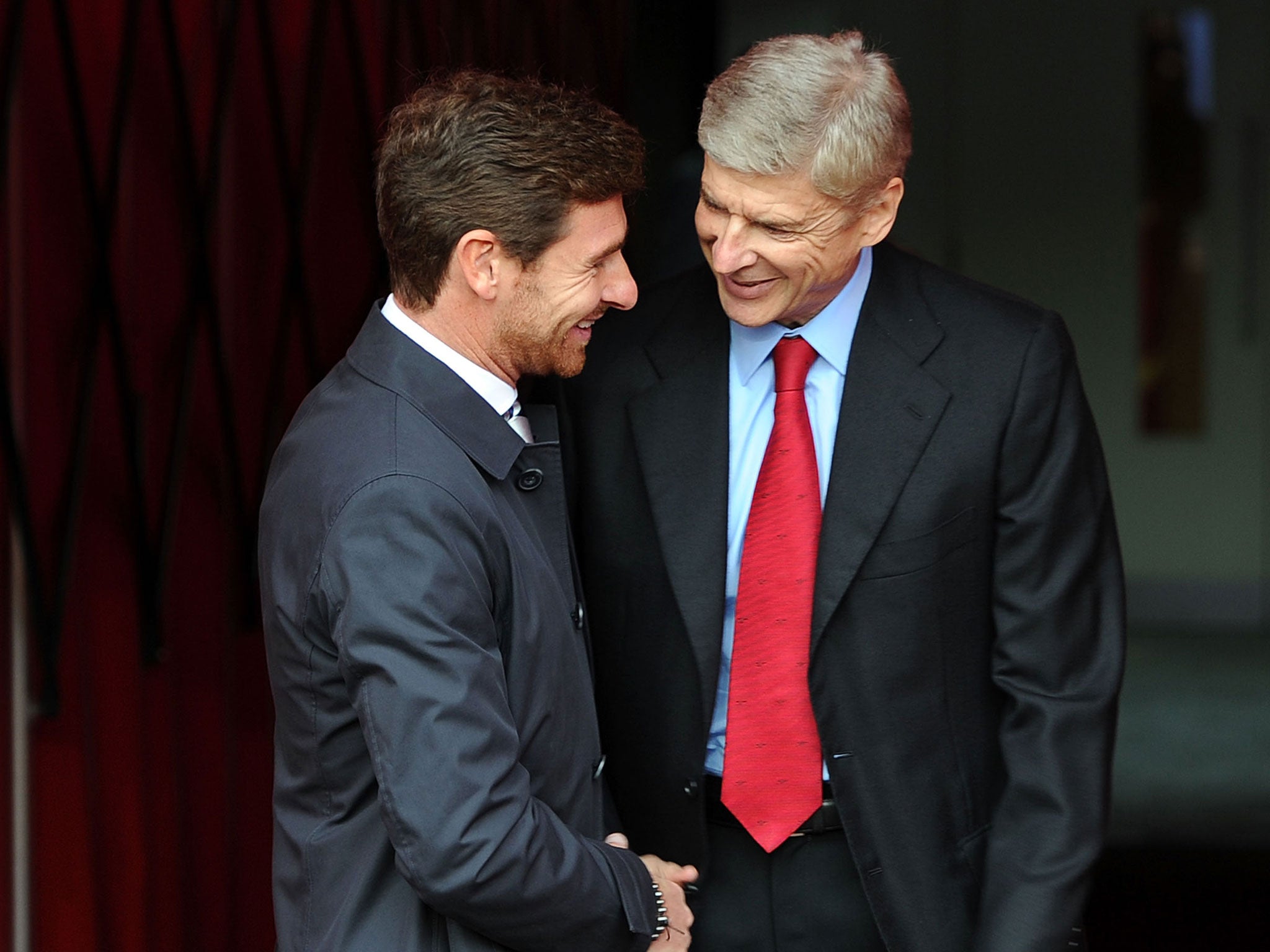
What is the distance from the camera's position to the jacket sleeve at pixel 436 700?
1.45m

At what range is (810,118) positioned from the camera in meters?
1.82

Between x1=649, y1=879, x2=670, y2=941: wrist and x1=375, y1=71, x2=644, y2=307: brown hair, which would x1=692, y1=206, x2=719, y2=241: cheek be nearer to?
x1=375, y1=71, x2=644, y2=307: brown hair

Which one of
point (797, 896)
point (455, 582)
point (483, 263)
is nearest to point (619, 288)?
point (483, 263)

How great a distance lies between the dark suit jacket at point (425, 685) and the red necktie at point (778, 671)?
0.23 metres

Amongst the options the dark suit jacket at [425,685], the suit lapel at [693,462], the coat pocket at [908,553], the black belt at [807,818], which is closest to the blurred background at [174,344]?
the suit lapel at [693,462]

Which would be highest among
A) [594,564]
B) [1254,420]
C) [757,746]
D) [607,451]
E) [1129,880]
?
[607,451]

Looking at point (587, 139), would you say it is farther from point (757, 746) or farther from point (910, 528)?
point (757, 746)

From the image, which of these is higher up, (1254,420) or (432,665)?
(432,665)

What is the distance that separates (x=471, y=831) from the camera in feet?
4.78

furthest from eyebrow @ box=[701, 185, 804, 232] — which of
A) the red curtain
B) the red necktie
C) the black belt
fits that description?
the red curtain

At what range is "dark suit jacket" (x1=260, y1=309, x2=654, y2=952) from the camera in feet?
4.77

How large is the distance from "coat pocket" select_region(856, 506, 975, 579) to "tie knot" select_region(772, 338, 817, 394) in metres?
0.24

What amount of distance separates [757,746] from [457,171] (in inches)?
31.7

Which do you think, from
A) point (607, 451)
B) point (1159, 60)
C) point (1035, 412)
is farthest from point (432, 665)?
point (1159, 60)
